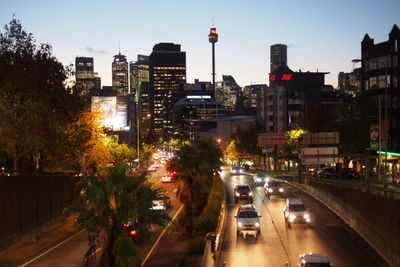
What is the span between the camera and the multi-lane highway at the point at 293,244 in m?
27.7

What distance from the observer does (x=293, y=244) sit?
32094 millimetres

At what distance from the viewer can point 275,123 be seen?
432ft

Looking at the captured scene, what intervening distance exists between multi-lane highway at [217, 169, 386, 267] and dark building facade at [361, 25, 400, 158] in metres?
42.3

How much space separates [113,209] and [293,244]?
1724 cm

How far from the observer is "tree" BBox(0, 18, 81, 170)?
129ft

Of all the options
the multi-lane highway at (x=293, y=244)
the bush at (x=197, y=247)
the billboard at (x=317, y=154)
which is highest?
the billboard at (x=317, y=154)

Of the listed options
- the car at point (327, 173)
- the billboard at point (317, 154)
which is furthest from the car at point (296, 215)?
the car at point (327, 173)

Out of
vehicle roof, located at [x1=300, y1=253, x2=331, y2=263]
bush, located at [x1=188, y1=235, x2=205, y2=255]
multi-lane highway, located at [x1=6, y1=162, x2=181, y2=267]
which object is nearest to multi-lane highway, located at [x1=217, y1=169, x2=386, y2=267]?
bush, located at [x1=188, y1=235, x2=205, y2=255]

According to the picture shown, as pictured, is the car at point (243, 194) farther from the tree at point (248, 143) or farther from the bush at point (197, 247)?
the tree at point (248, 143)

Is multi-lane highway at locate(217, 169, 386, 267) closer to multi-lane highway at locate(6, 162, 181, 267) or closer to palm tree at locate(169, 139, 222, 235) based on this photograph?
palm tree at locate(169, 139, 222, 235)

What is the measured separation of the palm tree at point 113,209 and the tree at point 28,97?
23.5m

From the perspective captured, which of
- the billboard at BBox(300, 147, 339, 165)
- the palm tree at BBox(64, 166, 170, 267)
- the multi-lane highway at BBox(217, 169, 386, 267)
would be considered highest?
the billboard at BBox(300, 147, 339, 165)

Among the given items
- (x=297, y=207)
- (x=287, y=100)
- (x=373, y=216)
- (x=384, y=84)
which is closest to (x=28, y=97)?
(x=297, y=207)

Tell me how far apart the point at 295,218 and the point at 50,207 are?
18.8m
